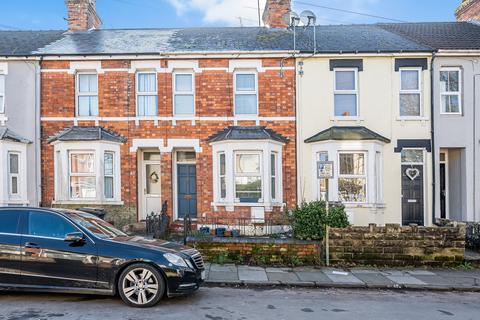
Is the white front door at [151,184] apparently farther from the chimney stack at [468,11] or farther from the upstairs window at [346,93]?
the chimney stack at [468,11]

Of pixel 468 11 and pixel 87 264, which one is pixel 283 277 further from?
pixel 468 11

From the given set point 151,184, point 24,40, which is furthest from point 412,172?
point 24,40

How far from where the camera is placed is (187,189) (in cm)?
1473

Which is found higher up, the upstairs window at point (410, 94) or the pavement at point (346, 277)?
the upstairs window at point (410, 94)

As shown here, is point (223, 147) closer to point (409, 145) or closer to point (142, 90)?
point (142, 90)

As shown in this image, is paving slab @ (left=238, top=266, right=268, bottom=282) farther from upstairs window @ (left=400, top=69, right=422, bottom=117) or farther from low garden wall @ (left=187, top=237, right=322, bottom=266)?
upstairs window @ (left=400, top=69, right=422, bottom=117)

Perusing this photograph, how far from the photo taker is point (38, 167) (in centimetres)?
1382

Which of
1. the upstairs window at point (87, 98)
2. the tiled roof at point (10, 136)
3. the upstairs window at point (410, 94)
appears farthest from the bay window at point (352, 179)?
the tiled roof at point (10, 136)

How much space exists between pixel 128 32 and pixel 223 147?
675 centimetres

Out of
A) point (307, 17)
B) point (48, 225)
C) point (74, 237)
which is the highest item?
point (307, 17)

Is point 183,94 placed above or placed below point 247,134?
above

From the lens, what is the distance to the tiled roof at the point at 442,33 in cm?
1442

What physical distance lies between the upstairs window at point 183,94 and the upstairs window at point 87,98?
2728mm

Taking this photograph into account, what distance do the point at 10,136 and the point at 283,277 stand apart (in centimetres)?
1010
